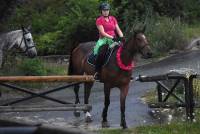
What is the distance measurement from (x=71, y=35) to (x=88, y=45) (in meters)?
12.7

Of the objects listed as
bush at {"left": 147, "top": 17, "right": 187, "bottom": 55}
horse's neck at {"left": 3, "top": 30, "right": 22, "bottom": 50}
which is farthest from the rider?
bush at {"left": 147, "top": 17, "right": 187, "bottom": 55}

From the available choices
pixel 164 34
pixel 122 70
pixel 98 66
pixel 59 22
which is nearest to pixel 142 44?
pixel 122 70

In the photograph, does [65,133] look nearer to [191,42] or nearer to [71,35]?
[71,35]

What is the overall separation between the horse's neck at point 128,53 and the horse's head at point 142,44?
0.20 metres

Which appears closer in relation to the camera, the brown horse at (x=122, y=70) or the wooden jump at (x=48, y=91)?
the wooden jump at (x=48, y=91)

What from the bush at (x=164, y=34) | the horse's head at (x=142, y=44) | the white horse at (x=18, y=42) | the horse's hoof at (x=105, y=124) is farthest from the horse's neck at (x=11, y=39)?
the bush at (x=164, y=34)

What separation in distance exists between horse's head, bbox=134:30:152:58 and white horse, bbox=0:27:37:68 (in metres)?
6.46

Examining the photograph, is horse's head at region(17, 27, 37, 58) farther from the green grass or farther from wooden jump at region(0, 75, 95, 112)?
the green grass

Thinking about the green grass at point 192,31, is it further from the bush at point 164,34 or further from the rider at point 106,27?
the rider at point 106,27

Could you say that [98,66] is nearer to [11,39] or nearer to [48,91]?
[48,91]

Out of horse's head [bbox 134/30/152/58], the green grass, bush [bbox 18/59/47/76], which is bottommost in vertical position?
bush [bbox 18/59/47/76]

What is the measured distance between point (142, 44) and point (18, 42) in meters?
7.38

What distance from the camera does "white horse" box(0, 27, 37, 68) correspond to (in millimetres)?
18594

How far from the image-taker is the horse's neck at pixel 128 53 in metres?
13.2
